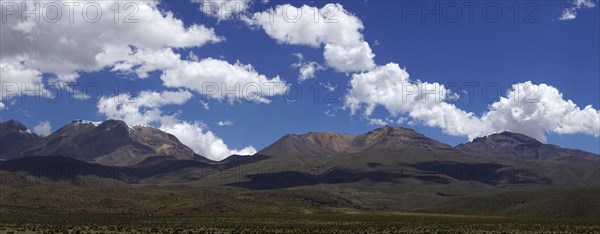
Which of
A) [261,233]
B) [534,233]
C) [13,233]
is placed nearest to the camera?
[13,233]

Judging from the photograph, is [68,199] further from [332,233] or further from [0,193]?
[332,233]

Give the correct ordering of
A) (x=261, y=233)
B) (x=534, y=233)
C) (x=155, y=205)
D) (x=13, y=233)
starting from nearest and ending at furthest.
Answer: (x=13, y=233) → (x=261, y=233) → (x=534, y=233) → (x=155, y=205)

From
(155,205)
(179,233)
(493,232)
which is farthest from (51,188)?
(493,232)

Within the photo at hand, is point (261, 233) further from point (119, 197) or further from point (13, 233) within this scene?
point (119, 197)

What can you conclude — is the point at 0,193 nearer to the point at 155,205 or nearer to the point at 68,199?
the point at 68,199

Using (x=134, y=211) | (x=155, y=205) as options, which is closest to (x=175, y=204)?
(x=155, y=205)

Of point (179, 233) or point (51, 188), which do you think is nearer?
point (179, 233)

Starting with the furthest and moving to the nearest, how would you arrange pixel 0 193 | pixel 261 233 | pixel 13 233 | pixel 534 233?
pixel 0 193
pixel 534 233
pixel 261 233
pixel 13 233

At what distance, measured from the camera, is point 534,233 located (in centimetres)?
9412

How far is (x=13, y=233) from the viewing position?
72.7m

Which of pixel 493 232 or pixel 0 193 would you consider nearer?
pixel 493 232

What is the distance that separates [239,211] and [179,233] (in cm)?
11220

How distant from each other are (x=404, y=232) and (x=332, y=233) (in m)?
13.4

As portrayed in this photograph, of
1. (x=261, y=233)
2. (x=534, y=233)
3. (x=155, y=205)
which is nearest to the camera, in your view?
(x=261, y=233)
